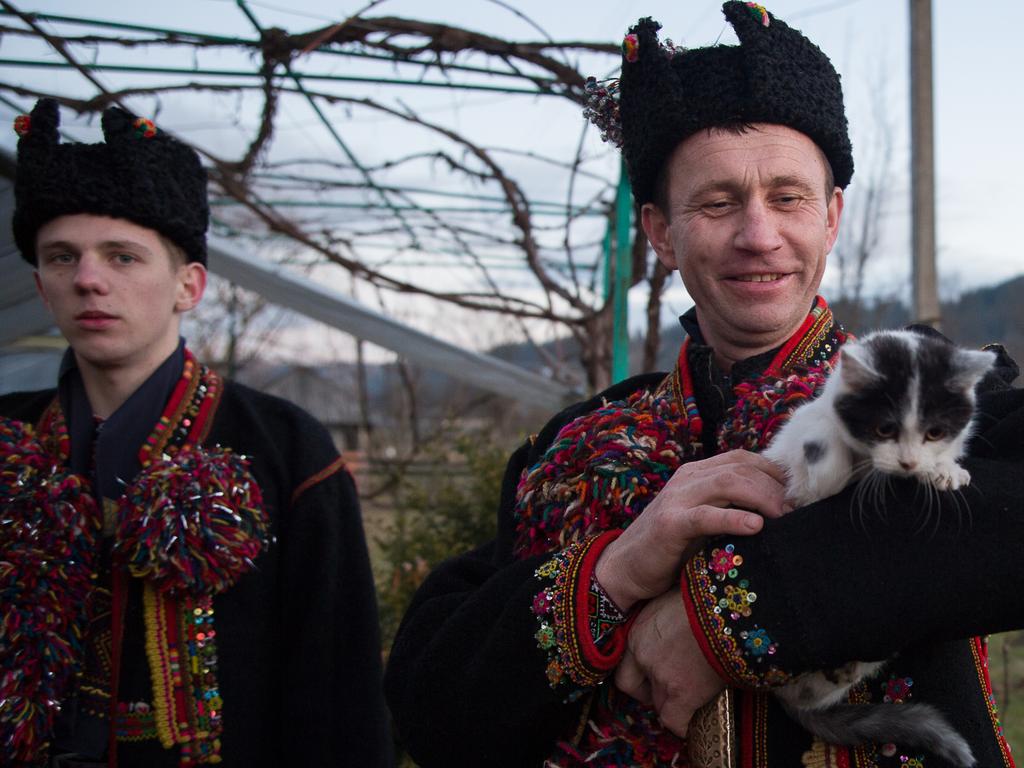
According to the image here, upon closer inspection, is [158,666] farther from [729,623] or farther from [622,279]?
[622,279]

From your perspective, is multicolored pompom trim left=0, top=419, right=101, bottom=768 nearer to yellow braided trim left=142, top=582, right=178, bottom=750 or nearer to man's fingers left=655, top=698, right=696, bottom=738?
yellow braided trim left=142, top=582, right=178, bottom=750

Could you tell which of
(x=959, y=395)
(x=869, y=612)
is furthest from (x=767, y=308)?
(x=869, y=612)

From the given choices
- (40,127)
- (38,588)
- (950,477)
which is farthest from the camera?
(40,127)

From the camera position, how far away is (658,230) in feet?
6.48

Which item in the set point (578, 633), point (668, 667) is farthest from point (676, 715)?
point (578, 633)

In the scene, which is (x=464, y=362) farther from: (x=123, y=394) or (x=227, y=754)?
(x=227, y=754)

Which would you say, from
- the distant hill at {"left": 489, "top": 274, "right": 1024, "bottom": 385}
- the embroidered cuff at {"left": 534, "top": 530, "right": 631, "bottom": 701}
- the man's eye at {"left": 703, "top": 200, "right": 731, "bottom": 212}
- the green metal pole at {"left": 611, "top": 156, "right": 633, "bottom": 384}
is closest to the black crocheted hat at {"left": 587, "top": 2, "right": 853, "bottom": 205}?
the man's eye at {"left": 703, "top": 200, "right": 731, "bottom": 212}

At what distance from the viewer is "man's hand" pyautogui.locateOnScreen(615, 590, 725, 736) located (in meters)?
1.38

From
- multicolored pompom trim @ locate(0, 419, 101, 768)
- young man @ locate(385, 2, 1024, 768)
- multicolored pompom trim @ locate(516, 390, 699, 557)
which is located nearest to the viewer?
young man @ locate(385, 2, 1024, 768)

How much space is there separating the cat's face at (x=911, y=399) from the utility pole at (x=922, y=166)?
316 centimetres

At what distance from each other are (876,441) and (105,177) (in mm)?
2279

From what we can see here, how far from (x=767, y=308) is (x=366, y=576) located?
1615 mm

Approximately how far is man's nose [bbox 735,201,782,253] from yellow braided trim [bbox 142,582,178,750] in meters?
1.91

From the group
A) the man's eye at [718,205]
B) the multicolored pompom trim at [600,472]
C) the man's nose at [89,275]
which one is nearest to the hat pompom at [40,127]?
the man's nose at [89,275]
